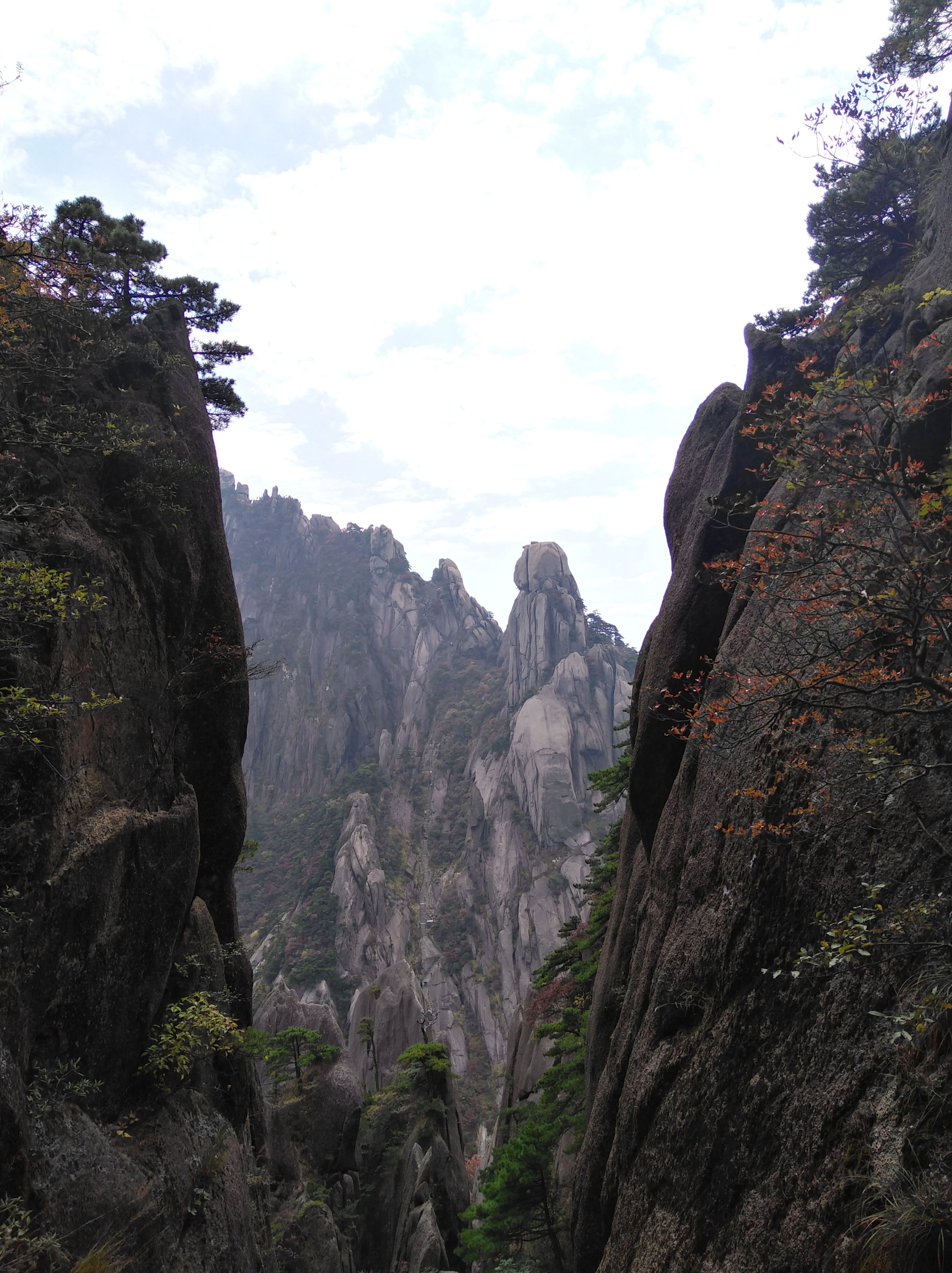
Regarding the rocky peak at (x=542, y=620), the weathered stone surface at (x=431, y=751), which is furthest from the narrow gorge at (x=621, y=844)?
the rocky peak at (x=542, y=620)

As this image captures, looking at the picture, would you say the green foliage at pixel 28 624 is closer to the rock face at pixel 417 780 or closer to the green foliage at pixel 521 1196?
the green foliage at pixel 521 1196

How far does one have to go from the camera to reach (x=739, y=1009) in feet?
20.4

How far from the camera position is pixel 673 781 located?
1105 centimetres

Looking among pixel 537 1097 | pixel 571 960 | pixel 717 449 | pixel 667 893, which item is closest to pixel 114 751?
pixel 667 893

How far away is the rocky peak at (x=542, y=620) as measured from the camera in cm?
7475

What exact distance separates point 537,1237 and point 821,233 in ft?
89.7

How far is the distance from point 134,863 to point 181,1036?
2930 millimetres

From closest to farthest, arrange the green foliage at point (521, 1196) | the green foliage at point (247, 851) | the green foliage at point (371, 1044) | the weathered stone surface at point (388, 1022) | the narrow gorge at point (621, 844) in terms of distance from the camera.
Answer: the narrow gorge at point (621, 844), the green foliage at point (521, 1196), the green foliage at point (247, 851), the green foliage at point (371, 1044), the weathered stone surface at point (388, 1022)

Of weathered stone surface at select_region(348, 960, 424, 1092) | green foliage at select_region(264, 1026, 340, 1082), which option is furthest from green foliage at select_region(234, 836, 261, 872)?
weathered stone surface at select_region(348, 960, 424, 1092)

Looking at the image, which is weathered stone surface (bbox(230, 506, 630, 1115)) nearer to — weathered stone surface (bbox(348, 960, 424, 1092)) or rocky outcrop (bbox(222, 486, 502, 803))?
weathered stone surface (bbox(348, 960, 424, 1092))

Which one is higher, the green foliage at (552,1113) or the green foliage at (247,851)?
the green foliage at (247,851)

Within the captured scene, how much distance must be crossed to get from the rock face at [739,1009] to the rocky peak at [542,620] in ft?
200

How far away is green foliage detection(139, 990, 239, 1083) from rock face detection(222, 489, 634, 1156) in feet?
89.8

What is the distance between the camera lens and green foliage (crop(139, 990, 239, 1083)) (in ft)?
30.8
